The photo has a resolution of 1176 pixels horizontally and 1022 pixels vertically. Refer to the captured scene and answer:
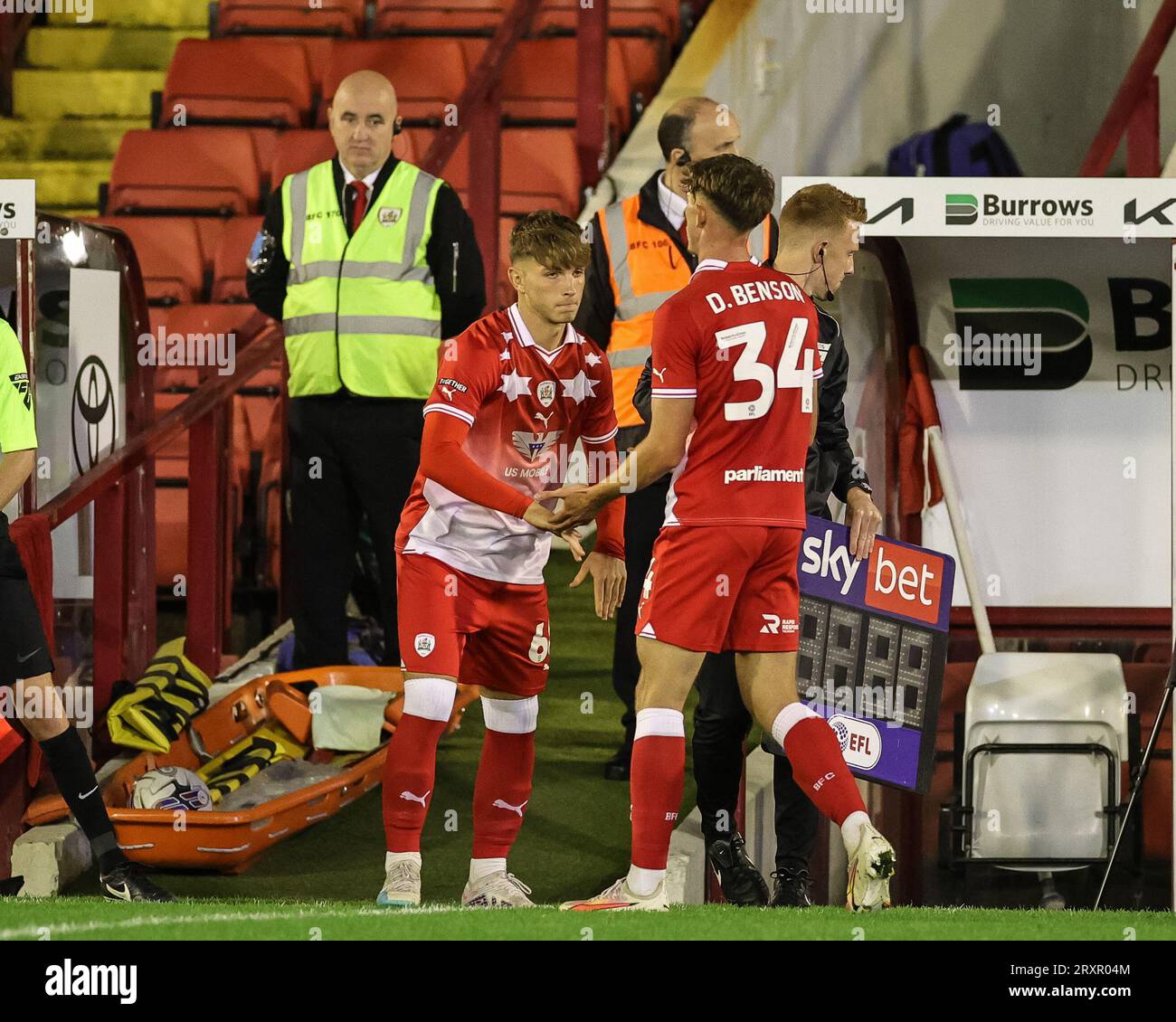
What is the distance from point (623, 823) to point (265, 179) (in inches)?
216

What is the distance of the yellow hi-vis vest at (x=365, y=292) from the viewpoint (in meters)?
6.35

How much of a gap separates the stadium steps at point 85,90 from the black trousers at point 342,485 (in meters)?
4.99

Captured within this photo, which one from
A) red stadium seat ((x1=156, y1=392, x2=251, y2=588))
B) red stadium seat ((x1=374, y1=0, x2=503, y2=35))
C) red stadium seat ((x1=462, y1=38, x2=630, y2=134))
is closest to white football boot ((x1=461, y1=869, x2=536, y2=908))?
red stadium seat ((x1=156, y1=392, x2=251, y2=588))

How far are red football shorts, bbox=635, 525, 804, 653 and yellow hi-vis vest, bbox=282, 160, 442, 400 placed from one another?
2.15m

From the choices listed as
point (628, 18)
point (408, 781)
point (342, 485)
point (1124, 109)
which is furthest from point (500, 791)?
point (628, 18)

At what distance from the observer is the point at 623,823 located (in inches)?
234

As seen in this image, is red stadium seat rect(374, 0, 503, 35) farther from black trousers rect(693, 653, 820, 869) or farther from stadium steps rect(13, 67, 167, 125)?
black trousers rect(693, 653, 820, 869)

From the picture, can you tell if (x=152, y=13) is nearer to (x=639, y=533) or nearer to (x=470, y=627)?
(x=639, y=533)

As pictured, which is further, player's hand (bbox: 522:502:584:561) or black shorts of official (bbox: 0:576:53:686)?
black shorts of official (bbox: 0:576:53:686)

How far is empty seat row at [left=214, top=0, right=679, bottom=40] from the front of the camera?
1093 cm

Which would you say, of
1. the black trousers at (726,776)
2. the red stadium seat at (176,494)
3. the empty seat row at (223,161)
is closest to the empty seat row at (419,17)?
the empty seat row at (223,161)

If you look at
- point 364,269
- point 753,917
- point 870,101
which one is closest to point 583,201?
point 870,101

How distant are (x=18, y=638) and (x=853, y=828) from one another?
221cm

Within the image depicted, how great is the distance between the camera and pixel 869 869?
4.21m
